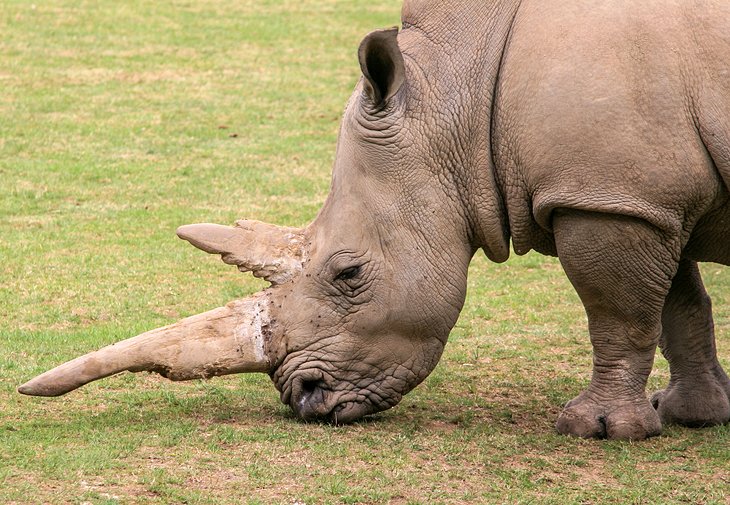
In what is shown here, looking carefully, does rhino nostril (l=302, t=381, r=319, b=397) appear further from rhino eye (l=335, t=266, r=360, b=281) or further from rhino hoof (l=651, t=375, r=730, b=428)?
rhino hoof (l=651, t=375, r=730, b=428)

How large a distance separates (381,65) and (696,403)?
2582 mm

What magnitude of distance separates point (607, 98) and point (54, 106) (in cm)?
1085

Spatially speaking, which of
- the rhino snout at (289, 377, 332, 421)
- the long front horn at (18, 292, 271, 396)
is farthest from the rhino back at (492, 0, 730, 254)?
the long front horn at (18, 292, 271, 396)

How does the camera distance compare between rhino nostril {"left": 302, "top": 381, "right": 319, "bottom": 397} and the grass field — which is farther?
rhino nostril {"left": 302, "top": 381, "right": 319, "bottom": 397}

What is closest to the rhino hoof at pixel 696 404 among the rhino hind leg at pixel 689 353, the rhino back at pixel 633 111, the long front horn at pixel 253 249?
the rhino hind leg at pixel 689 353

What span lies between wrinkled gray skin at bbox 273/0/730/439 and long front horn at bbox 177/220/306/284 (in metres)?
0.10

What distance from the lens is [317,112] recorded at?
54.0ft

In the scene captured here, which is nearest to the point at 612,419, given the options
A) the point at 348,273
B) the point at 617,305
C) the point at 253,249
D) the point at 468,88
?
the point at 617,305

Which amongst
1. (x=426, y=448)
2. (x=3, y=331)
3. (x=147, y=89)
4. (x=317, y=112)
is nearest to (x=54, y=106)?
(x=147, y=89)

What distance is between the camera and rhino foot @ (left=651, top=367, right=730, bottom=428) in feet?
24.8

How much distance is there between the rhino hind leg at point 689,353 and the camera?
7609 mm

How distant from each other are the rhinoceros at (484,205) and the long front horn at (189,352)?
0.03ft

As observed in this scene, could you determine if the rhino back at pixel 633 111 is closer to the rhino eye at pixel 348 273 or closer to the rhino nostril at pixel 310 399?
the rhino eye at pixel 348 273

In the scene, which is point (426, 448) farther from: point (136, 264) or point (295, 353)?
point (136, 264)
